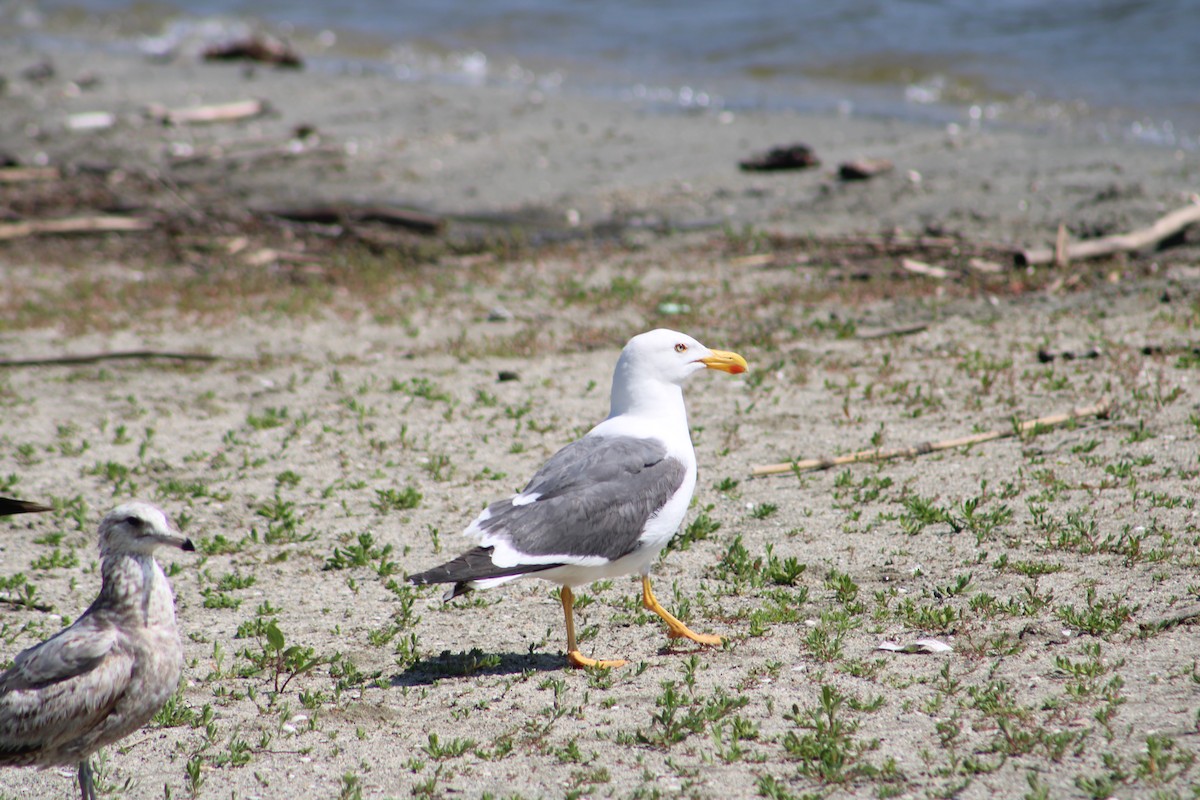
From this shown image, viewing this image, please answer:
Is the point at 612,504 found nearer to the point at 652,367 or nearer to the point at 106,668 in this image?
the point at 652,367

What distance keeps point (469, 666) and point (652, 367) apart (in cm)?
171

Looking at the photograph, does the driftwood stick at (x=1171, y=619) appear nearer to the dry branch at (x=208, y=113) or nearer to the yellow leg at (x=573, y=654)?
the yellow leg at (x=573, y=654)

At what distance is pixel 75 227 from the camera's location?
46.9 feet

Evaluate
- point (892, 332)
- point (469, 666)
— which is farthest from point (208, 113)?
point (469, 666)

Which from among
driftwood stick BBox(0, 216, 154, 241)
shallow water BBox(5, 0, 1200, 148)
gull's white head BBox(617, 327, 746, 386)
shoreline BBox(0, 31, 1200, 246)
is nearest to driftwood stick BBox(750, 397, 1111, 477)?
gull's white head BBox(617, 327, 746, 386)

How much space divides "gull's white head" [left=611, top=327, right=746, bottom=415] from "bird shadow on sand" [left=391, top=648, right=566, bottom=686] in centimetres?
132

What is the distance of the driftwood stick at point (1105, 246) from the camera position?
10953 mm

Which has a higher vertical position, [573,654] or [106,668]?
[106,668]

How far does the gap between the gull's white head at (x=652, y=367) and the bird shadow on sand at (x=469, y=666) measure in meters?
1.32

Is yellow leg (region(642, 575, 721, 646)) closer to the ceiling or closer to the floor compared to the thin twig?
closer to the ceiling

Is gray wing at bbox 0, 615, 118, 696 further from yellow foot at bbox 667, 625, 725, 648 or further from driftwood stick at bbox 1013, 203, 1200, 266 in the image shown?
driftwood stick at bbox 1013, 203, 1200, 266

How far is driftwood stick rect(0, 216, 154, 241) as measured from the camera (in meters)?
14.2

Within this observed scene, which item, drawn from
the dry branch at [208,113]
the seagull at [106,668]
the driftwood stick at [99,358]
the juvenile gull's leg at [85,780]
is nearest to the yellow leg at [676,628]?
the seagull at [106,668]

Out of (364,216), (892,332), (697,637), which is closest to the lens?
(697,637)
